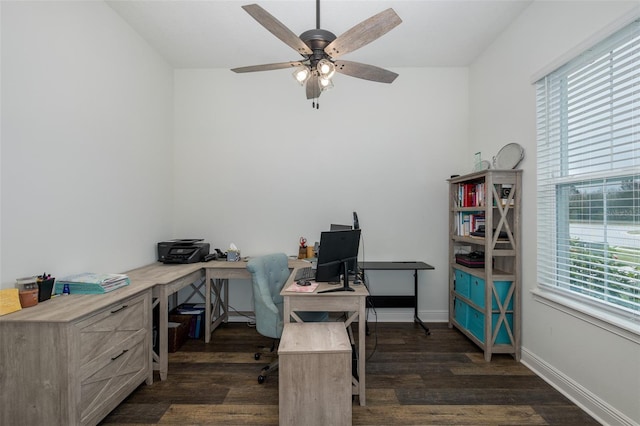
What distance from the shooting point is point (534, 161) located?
2621 mm

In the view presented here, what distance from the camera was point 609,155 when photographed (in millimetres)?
1966

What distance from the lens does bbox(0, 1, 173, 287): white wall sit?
187 centimetres

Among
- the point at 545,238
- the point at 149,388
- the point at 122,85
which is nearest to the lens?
the point at 149,388

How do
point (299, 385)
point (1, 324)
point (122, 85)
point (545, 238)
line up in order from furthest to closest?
point (122, 85), point (545, 238), point (299, 385), point (1, 324)

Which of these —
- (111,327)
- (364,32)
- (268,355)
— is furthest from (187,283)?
(364,32)

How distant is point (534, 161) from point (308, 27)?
2.60 metres

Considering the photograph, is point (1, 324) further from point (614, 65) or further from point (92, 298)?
point (614, 65)

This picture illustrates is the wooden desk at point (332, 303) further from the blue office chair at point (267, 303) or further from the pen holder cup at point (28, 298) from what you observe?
the pen holder cup at point (28, 298)

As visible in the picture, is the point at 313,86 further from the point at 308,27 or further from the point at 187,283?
the point at 187,283

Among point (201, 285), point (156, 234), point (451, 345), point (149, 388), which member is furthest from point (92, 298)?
point (451, 345)

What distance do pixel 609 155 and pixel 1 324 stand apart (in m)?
4.01

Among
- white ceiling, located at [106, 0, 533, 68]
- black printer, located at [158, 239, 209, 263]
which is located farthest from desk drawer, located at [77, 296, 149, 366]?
white ceiling, located at [106, 0, 533, 68]

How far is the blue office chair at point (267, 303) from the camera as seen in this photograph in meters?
2.39

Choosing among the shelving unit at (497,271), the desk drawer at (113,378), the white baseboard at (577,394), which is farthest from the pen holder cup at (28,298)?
the white baseboard at (577,394)
